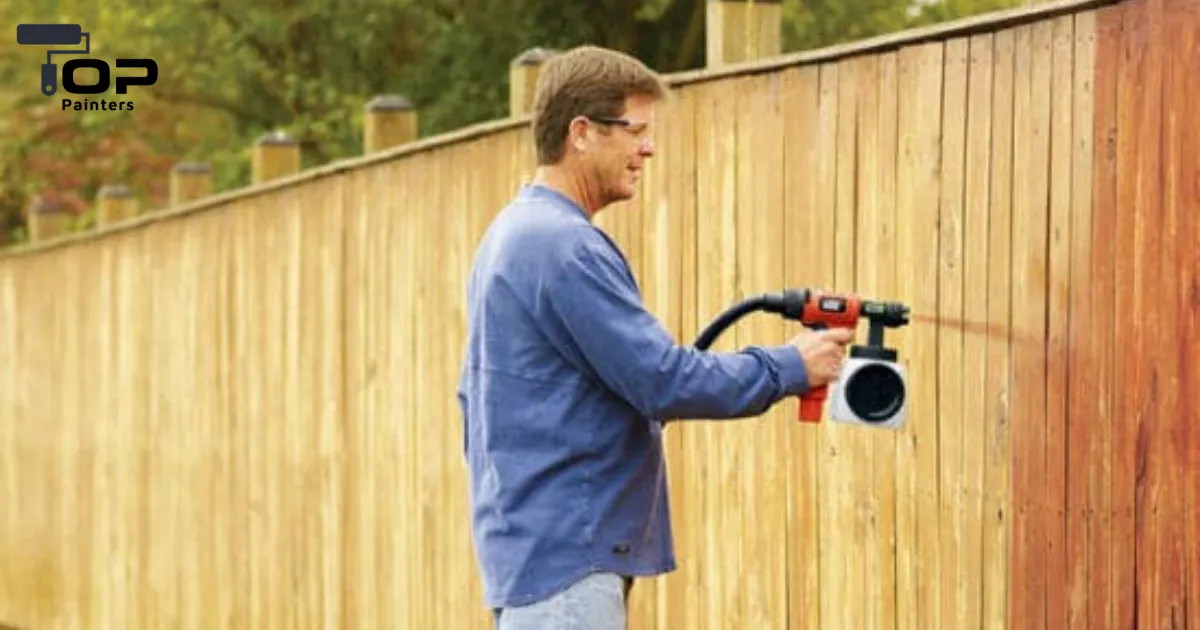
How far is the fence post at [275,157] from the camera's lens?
11.8m

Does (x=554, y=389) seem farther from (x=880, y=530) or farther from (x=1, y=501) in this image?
(x=1, y=501)

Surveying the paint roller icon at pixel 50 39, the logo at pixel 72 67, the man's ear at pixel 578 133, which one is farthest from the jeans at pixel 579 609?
the paint roller icon at pixel 50 39

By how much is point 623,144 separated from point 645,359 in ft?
1.32

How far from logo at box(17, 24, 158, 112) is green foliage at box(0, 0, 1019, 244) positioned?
0.39 feet

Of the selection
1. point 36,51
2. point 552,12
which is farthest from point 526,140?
point 36,51

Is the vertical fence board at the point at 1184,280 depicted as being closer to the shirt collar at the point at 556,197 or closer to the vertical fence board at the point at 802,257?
the shirt collar at the point at 556,197

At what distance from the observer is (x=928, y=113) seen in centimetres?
635

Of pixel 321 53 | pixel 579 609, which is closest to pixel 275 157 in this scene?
pixel 579 609

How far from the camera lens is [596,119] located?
5.14 m

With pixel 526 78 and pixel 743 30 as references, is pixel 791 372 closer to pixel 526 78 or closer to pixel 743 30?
pixel 743 30

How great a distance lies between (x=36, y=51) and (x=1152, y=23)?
18.2 m

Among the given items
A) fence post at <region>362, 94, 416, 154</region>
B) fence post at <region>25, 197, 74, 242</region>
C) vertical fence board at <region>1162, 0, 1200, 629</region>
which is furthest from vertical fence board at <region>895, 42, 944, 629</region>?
fence post at <region>25, 197, 74, 242</region>

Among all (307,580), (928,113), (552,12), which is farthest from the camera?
(552,12)

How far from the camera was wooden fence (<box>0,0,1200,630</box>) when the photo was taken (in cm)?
560
